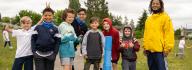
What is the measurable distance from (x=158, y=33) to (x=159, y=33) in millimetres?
21

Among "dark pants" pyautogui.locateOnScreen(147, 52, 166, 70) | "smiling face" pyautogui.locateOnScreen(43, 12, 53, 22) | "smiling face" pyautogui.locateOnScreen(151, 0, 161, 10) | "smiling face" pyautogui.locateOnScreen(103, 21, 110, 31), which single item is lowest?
"dark pants" pyautogui.locateOnScreen(147, 52, 166, 70)

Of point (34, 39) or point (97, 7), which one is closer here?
point (34, 39)

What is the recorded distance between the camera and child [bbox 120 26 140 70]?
11781 mm

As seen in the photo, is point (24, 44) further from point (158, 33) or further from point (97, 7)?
point (97, 7)

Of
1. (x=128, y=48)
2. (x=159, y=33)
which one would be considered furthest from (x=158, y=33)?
(x=128, y=48)

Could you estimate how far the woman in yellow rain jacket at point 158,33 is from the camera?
9844 mm

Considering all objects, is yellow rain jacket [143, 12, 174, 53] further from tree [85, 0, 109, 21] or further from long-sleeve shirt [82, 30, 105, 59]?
tree [85, 0, 109, 21]

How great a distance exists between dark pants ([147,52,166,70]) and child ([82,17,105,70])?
4.30 feet

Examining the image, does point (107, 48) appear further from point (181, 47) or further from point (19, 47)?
point (181, 47)

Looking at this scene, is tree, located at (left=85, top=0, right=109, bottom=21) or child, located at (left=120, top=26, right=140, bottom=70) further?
tree, located at (left=85, top=0, right=109, bottom=21)

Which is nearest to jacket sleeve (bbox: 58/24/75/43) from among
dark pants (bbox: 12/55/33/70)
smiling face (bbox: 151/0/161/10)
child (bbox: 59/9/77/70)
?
child (bbox: 59/9/77/70)

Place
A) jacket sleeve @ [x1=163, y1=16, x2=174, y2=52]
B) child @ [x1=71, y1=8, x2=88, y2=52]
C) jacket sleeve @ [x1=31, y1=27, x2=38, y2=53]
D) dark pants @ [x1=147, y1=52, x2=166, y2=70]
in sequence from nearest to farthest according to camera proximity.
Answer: jacket sleeve @ [x1=163, y1=16, x2=174, y2=52], dark pants @ [x1=147, y1=52, x2=166, y2=70], jacket sleeve @ [x1=31, y1=27, x2=38, y2=53], child @ [x1=71, y1=8, x2=88, y2=52]

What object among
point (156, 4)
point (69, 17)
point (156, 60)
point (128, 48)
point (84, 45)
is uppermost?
point (156, 4)

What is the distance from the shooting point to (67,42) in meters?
10.6
